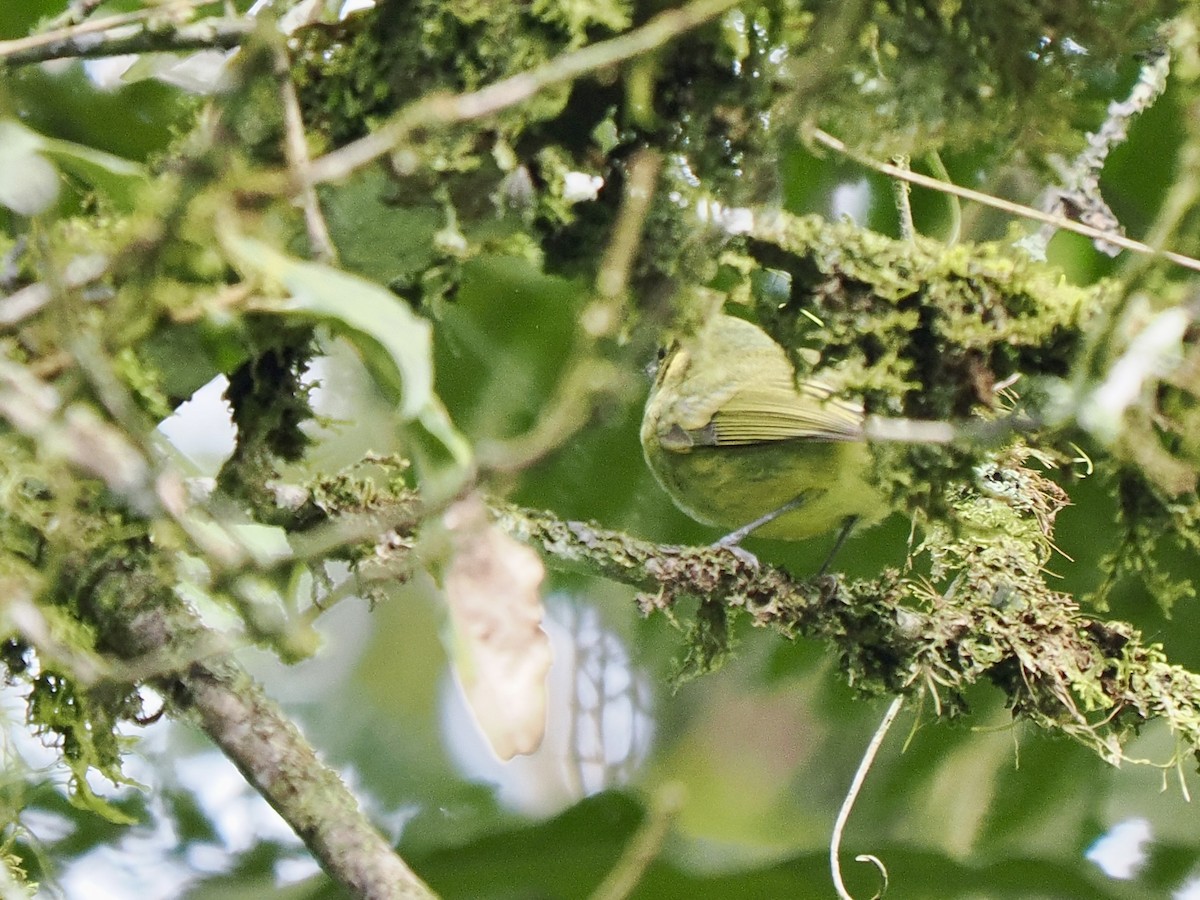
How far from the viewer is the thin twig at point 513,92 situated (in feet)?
1.35

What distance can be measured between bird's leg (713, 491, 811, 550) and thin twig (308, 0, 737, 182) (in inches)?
39.3

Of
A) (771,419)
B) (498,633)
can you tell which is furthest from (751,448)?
(498,633)

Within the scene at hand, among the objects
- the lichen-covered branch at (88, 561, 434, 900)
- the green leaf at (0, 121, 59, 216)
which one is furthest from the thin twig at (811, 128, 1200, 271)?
the lichen-covered branch at (88, 561, 434, 900)

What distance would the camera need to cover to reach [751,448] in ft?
4.66

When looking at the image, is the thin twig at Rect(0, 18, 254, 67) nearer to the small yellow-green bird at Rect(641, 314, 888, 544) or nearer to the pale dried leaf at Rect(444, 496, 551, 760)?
the pale dried leaf at Rect(444, 496, 551, 760)

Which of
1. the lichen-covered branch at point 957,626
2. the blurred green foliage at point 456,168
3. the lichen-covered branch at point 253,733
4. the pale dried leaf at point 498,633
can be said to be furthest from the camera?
the lichen-covered branch at point 957,626

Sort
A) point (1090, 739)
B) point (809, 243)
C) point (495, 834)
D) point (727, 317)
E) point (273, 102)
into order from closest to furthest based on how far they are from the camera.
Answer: point (273, 102), point (809, 243), point (1090, 739), point (727, 317), point (495, 834)

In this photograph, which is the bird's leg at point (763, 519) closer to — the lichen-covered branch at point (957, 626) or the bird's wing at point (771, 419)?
the bird's wing at point (771, 419)

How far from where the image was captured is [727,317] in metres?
1.20

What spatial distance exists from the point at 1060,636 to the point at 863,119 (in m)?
0.72

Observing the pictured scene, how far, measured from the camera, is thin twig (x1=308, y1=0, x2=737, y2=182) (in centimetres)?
41

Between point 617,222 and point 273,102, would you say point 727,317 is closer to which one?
point 617,222

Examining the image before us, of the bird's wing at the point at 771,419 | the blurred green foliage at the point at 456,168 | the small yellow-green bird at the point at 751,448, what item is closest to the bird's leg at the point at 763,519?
the small yellow-green bird at the point at 751,448

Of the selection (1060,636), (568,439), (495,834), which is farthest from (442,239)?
(495,834)
